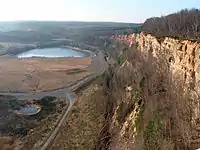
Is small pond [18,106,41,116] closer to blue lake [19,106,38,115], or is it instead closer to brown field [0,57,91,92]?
blue lake [19,106,38,115]

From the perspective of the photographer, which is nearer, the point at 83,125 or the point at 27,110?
the point at 83,125

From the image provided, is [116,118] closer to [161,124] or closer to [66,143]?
[66,143]

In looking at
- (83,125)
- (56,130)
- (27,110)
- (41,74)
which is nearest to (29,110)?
(27,110)

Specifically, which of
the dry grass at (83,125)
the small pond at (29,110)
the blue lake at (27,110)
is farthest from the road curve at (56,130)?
the blue lake at (27,110)

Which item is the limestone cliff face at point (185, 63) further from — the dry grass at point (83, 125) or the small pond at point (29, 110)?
the small pond at point (29, 110)

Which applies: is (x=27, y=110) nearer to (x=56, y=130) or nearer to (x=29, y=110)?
(x=29, y=110)

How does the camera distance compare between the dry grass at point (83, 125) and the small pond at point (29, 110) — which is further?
the small pond at point (29, 110)

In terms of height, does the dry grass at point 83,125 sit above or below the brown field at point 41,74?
above

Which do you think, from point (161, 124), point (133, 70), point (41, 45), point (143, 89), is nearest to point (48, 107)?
point (133, 70)
